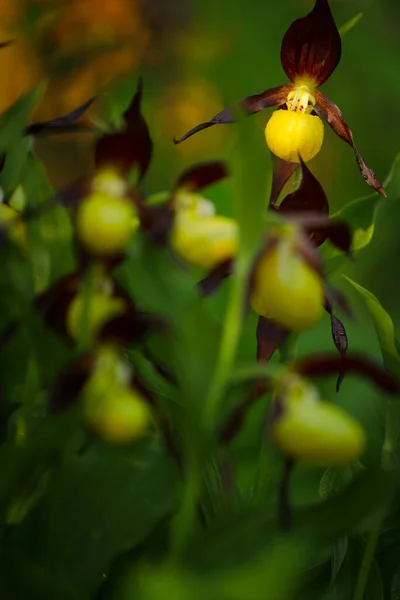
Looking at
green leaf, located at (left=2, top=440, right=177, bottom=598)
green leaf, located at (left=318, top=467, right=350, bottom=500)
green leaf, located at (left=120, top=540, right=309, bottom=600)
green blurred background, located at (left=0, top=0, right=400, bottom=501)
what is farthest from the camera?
green blurred background, located at (left=0, top=0, right=400, bottom=501)

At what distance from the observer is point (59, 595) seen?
17.9 inches

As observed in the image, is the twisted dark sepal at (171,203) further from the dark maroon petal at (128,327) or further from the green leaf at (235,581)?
the green leaf at (235,581)

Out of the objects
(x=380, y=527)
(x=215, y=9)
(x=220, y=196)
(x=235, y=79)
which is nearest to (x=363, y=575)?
(x=380, y=527)

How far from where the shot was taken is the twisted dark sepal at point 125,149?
453mm

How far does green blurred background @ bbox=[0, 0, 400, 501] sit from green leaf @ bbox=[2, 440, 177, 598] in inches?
27.6

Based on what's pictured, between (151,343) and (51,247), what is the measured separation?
87 mm

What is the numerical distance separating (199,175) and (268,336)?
0.17 m

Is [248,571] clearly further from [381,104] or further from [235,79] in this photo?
[381,104]

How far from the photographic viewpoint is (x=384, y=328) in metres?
0.55

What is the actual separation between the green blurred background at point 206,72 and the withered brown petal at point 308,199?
2.03 feet

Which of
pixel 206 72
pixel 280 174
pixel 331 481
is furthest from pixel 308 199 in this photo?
pixel 206 72

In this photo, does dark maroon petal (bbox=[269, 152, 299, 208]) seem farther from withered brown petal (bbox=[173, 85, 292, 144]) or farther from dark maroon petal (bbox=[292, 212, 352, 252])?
dark maroon petal (bbox=[292, 212, 352, 252])

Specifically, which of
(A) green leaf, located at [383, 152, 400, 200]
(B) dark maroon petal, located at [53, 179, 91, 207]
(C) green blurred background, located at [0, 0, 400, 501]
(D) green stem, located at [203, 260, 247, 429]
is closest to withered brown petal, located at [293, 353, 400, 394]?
(D) green stem, located at [203, 260, 247, 429]

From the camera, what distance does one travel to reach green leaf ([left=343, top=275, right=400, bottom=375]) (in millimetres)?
543
